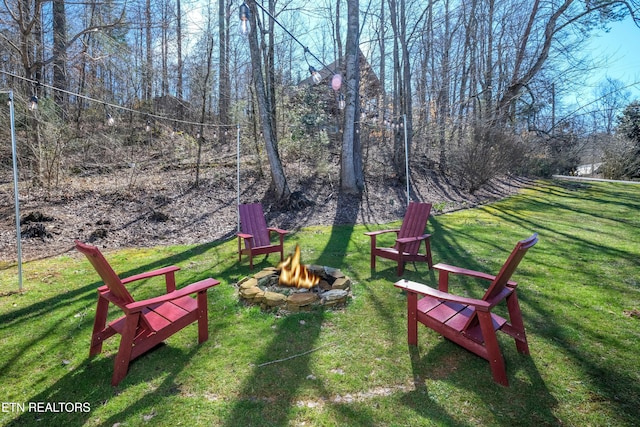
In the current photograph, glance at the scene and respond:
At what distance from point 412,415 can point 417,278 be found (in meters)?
2.43

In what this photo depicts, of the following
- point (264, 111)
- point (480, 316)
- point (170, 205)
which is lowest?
point (480, 316)

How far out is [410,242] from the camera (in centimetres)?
439

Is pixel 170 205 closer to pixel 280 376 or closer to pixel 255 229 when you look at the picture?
pixel 255 229

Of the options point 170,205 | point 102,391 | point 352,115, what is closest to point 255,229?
point 102,391

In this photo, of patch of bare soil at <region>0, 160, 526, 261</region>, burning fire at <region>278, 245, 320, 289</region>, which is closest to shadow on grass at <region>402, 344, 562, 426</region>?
burning fire at <region>278, 245, 320, 289</region>

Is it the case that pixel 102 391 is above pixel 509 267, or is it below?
below

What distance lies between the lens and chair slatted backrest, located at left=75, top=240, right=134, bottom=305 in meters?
2.17

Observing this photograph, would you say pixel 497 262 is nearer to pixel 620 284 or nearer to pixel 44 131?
pixel 620 284

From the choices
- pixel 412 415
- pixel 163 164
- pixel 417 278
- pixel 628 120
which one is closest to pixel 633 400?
pixel 412 415

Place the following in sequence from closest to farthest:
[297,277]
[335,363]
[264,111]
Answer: [335,363] → [297,277] → [264,111]

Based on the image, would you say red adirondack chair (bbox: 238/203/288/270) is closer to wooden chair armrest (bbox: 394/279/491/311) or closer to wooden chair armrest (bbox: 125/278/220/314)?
wooden chair armrest (bbox: 125/278/220/314)

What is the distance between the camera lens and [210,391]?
7.20ft

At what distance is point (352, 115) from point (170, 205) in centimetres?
561

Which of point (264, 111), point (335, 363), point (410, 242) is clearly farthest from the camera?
point (264, 111)
